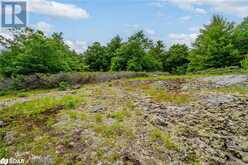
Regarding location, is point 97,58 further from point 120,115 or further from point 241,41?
point 120,115

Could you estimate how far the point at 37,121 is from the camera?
20.0ft

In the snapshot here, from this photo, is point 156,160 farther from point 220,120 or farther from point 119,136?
point 220,120

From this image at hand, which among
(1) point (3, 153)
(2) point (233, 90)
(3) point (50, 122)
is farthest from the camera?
(2) point (233, 90)

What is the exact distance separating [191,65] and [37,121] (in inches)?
701

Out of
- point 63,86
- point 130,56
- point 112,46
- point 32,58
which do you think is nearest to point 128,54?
point 130,56

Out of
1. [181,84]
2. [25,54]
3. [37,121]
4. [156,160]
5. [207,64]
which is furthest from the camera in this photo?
[207,64]

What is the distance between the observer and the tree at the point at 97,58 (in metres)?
25.0

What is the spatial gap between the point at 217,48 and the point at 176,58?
676 centimetres

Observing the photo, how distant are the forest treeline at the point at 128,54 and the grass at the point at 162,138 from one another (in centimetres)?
1029

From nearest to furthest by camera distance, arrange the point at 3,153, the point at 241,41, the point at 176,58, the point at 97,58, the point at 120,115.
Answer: the point at 3,153 → the point at 120,115 → the point at 241,41 → the point at 97,58 → the point at 176,58

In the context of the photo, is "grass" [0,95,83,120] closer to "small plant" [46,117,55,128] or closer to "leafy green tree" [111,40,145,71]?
"small plant" [46,117,55,128]

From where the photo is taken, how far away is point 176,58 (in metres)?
26.0

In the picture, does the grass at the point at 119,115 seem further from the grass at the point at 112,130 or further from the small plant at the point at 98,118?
the grass at the point at 112,130

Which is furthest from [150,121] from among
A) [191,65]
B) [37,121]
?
[191,65]
